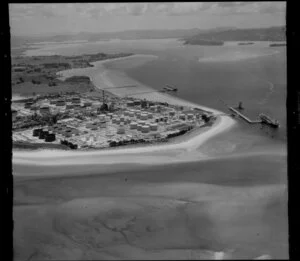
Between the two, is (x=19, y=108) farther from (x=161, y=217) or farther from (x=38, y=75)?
(x=161, y=217)

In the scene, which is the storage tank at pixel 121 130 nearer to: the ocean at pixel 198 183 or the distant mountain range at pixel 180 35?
the ocean at pixel 198 183

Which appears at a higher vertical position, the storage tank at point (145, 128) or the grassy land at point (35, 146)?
the storage tank at point (145, 128)

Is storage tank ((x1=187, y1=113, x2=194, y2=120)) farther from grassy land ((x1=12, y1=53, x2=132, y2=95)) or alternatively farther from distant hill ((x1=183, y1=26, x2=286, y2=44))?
grassy land ((x1=12, y1=53, x2=132, y2=95))

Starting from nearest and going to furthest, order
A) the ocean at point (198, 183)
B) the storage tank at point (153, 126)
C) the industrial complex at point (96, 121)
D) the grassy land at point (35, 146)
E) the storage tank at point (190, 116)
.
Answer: the ocean at point (198, 183), the grassy land at point (35, 146), the industrial complex at point (96, 121), the storage tank at point (153, 126), the storage tank at point (190, 116)

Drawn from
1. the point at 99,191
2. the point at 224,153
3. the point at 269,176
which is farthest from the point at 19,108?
the point at 269,176

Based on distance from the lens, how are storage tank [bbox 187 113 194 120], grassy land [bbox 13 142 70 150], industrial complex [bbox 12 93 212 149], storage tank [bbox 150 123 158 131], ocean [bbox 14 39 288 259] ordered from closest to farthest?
ocean [bbox 14 39 288 259] → grassy land [bbox 13 142 70 150] → industrial complex [bbox 12 93 212 149] → storage tank [bbox 150 123 158 131] → storage tank [bbox 187 113 194 120]

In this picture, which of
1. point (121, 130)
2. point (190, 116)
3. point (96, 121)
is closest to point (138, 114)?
point (121, 130)

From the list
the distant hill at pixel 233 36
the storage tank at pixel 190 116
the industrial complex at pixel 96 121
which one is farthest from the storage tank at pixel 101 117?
the distant hill at pixel 233 36

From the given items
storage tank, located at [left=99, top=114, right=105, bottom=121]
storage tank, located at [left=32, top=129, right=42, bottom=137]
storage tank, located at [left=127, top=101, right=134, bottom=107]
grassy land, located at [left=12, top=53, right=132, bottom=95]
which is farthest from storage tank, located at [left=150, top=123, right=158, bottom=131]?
storage tank, located at [left=32, top=129, right=42, bottom=137]
